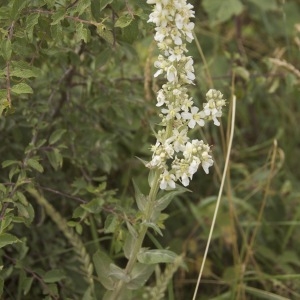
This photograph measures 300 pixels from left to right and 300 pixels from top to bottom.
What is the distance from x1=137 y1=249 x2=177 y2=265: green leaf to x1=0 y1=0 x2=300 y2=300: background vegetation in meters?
0.17

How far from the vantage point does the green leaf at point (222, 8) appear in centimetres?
359

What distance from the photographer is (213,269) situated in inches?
130

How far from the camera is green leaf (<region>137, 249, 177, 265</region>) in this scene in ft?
6.95

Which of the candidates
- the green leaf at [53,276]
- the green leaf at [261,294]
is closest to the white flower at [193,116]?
the green leaf at [53,276]

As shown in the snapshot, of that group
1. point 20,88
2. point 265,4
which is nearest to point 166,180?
point 20,88

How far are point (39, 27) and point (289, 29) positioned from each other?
8.06 feet

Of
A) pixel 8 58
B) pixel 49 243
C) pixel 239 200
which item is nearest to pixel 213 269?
pixel 239 200

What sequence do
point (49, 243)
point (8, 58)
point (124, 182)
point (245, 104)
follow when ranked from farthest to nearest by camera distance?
point (245, 104)
point (124, 182)
point (49, 243)
point (8, 58)

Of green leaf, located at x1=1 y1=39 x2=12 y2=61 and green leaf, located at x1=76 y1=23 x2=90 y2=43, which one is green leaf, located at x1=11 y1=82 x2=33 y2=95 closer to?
green leaf, located at x1=1 y1=39 x2=12 y2=61

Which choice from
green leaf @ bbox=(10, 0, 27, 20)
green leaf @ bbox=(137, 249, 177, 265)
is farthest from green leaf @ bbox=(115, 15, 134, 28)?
green leaf @ bbox=(137, 249, 177, 265)

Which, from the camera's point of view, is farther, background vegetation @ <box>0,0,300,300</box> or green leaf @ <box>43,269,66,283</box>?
green leaf @ <box>43,269,66,283</box>

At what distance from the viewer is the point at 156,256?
7.07 feet

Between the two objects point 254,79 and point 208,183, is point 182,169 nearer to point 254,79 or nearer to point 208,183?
point 254,79

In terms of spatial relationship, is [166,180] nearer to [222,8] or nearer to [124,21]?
[124,21]
